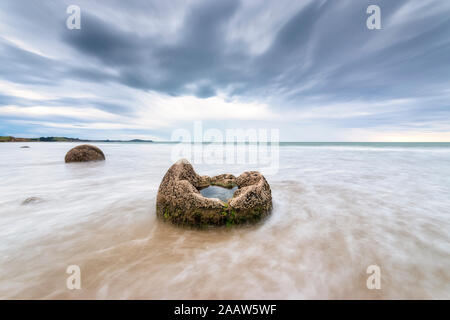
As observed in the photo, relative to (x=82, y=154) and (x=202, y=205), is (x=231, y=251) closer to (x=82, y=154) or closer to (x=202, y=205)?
(x=202, y=205)

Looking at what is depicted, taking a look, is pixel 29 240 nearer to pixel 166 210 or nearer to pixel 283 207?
pixel 166 210

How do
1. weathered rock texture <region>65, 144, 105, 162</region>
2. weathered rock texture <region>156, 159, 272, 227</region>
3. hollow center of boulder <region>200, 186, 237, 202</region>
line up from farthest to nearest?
weathered rock texture <region>65, 144, 105, 162</region> → hollow center of boulder <region>200, 186, 237, 202</region> → weathered rock texture <region>156, 159, 272, 227</region>

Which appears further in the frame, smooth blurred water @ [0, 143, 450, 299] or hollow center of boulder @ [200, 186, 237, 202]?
hollow center of boulder @ [200, 186, 237, 202]

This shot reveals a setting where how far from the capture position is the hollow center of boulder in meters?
4.40

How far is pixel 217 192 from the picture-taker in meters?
4.57

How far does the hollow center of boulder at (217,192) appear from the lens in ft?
14.4

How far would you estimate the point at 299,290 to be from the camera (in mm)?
2150
